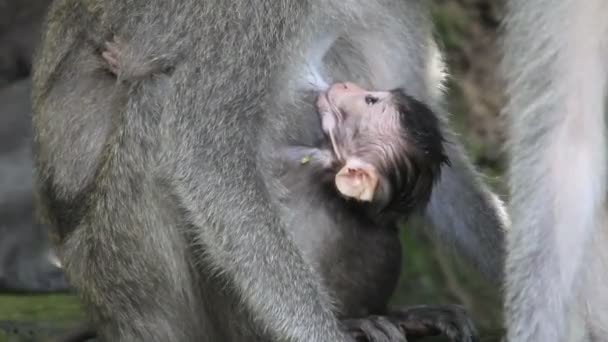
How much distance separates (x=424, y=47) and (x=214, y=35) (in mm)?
992

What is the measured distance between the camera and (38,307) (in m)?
6.20

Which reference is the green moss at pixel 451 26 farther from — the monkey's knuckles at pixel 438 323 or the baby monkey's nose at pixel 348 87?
the monkey's knuckles at pixel 438 323

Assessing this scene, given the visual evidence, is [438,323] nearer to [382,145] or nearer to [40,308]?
[382,145]

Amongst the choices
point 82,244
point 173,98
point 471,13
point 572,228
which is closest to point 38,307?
point 82,244

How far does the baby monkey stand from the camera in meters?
4.62

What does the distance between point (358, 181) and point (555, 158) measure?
2.13 ft

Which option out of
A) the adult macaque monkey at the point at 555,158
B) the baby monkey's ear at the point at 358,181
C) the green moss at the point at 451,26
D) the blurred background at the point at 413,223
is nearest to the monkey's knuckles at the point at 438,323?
the baby monkey's ear at the point at 358,181

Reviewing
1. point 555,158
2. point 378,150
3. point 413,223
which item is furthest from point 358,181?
point 413,223

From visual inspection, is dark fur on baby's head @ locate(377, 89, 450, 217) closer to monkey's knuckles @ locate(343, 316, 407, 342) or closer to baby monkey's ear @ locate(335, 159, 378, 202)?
→ baby monkey's ear @ locate(335, 159, 378, 202)

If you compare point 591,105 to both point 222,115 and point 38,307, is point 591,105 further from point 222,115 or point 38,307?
point 38,307

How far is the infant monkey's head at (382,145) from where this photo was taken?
15.1 feet

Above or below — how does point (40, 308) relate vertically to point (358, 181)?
below

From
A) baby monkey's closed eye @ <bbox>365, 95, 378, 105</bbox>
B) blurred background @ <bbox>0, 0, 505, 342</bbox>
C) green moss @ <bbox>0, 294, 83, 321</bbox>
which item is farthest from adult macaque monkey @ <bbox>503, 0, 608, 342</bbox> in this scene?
green moss @ <bbox>0, 294, 83, 321</bbox>

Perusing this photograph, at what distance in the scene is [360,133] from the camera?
186 inches
